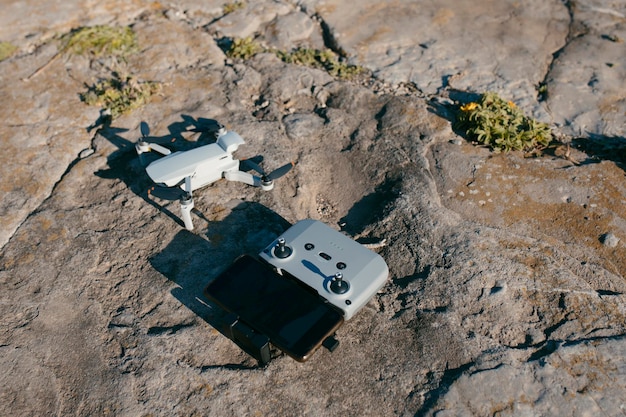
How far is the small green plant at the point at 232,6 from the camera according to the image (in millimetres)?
9625

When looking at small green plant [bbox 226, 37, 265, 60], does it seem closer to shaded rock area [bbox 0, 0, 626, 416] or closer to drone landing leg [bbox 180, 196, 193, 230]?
shaded rock area [bbox 0, 0, 626, 416]

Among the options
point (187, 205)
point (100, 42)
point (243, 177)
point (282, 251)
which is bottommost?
point (243, 177)

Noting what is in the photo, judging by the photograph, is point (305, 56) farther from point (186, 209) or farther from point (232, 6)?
point (186, 209)

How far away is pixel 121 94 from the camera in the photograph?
25.4 ft

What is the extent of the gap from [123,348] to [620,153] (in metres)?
6.40

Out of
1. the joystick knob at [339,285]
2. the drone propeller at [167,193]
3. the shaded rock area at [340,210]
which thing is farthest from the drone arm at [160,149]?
the joystick knob at [339,285]

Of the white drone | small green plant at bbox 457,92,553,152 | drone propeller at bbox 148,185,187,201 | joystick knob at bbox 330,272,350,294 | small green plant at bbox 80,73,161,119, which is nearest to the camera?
joystick knob at bbox 330,272,350,294

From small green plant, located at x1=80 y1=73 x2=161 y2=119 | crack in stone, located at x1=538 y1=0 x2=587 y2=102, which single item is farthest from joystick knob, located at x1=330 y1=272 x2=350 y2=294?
crack in stone, located at x1=538 y1=0 x2=587 y2=102

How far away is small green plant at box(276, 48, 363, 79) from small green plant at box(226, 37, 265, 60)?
370 millimetres

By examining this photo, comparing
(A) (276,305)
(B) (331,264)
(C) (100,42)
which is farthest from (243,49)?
(A) (276,305)

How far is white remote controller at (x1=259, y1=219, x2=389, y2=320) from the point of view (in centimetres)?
489

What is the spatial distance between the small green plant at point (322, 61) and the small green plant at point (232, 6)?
5.21 ft

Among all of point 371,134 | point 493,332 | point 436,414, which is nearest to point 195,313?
point 436,414

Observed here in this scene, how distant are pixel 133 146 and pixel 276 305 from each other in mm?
3418
